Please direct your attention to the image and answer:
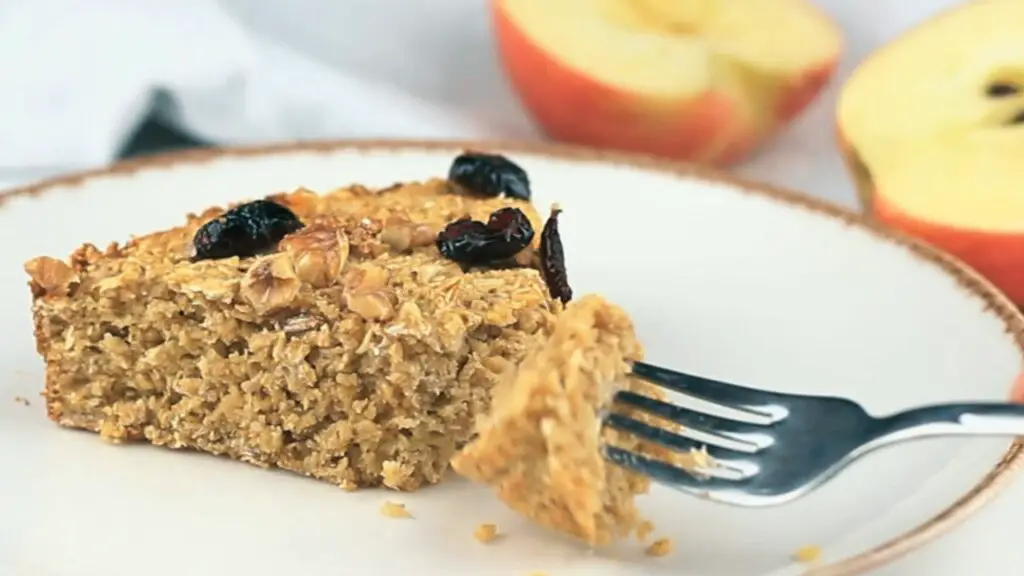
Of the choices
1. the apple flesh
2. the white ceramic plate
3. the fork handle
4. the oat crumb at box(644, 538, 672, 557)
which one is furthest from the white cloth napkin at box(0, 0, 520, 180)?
the fork handle

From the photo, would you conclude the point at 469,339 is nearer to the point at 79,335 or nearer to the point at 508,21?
the point at 79,335

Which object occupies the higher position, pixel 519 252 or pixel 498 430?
pixel 519 252

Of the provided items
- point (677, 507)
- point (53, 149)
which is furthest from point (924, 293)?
point (53, 149)

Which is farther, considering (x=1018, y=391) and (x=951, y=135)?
(x=951, y=135)

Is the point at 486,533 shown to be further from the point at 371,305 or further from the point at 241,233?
the point at 241,233

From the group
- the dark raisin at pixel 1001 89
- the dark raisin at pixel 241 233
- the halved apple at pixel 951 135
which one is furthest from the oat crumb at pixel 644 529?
the dark raisin at pixel 1001 89

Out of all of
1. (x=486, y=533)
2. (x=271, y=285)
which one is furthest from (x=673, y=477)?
(x=271, y=285)
